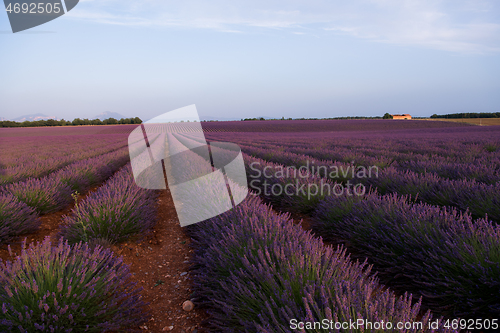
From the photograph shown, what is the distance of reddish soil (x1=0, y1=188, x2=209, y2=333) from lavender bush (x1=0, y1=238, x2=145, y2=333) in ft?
0.75

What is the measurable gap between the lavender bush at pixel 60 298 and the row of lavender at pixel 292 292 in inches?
24.7

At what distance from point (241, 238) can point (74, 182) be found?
192 inches

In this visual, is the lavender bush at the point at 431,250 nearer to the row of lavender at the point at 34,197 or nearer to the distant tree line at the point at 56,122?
the row of lavender at the point at 34,197

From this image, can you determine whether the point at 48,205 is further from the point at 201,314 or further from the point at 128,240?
the point at 201,314

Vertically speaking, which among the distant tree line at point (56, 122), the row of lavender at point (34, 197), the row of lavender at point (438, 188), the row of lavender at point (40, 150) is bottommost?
the distant tree line at point (56, 122)

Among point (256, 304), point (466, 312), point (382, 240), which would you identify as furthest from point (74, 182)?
Answer: point (466, 312)

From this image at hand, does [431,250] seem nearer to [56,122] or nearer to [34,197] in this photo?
[34,197]

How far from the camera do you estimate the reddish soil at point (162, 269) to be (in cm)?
185

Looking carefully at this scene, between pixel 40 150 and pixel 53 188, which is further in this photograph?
pixel 40 150

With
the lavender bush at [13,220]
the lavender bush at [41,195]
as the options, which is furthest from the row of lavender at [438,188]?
the lavender bush at [41,195]

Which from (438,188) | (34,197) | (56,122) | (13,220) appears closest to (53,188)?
(34,197)

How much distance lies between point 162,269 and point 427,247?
101 inches

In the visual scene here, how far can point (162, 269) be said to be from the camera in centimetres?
261

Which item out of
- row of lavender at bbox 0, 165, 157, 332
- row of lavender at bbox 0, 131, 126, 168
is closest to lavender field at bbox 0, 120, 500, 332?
row of lavender at bbox 0, 165, 157, 332
